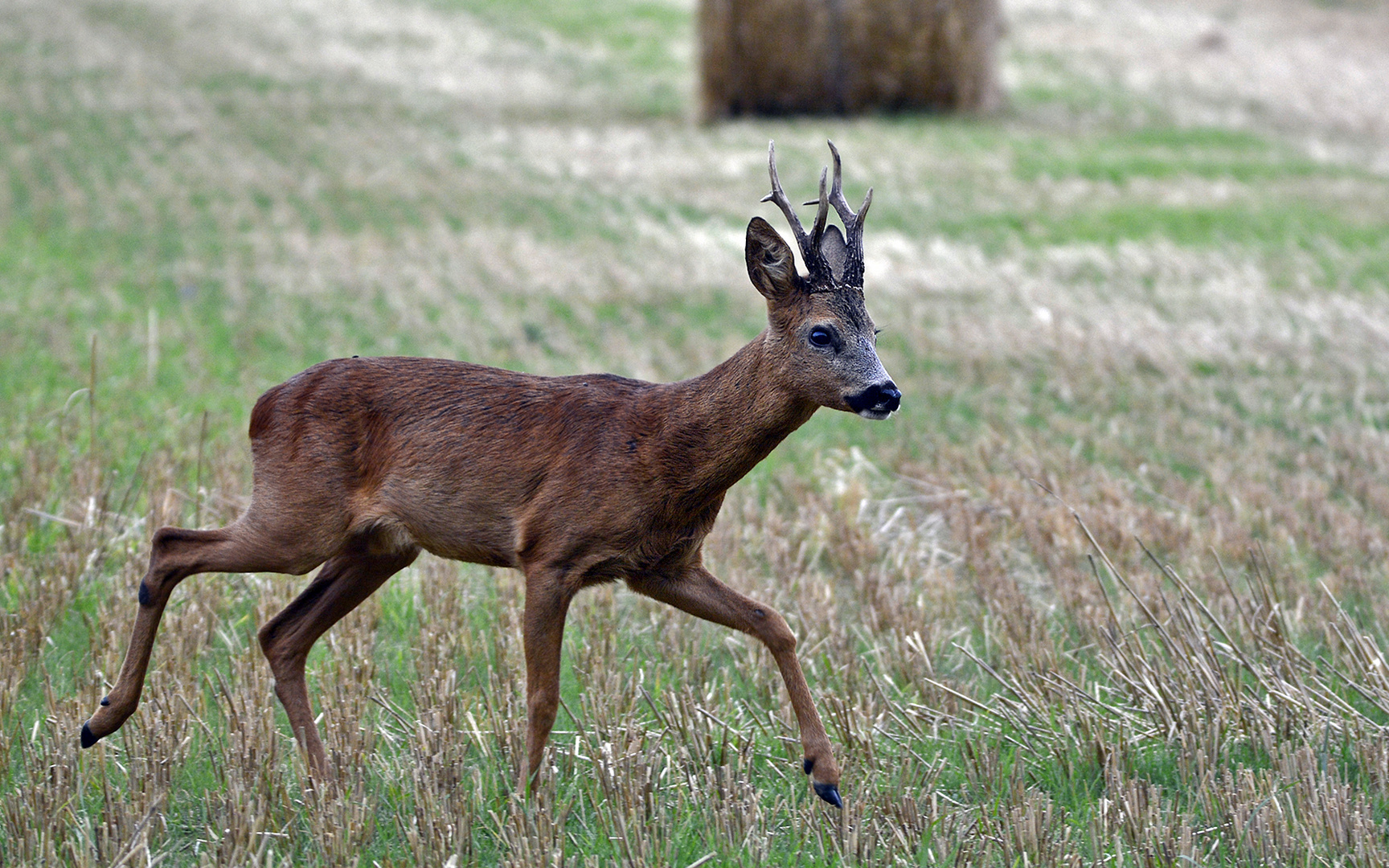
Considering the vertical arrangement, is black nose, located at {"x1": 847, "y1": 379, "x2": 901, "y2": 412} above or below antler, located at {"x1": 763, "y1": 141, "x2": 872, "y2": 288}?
below

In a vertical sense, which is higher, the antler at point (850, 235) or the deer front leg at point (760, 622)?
the antler at point (850, 235)

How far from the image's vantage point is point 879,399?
3.89 m

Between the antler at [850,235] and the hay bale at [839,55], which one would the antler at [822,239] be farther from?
the hay bale at [839,55]

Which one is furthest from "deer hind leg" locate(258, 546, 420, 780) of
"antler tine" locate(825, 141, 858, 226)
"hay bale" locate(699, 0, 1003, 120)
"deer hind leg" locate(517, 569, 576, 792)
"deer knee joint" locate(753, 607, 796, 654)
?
"hay bale" locate(699, 0, 1003, 120)

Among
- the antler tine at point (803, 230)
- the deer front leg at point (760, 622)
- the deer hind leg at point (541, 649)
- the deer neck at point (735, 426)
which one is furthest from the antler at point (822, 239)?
the deer hind leg at point (541, 649)

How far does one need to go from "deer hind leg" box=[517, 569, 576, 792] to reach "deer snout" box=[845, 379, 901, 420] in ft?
3.13

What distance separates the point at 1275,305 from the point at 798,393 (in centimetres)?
835

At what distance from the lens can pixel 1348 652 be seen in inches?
190

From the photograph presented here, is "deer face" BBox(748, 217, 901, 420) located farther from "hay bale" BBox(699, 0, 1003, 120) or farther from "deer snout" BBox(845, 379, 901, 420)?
"hay bale" BBox(699, 0, 1003, 120)

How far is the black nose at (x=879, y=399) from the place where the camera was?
12.7 ft

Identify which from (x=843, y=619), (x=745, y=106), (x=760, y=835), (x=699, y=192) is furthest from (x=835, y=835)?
(x=745, y=106)

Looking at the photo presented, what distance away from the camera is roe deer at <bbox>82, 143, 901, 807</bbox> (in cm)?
407

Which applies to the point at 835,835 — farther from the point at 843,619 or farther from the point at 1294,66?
the point at 1294,66

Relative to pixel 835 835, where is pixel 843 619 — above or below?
below
